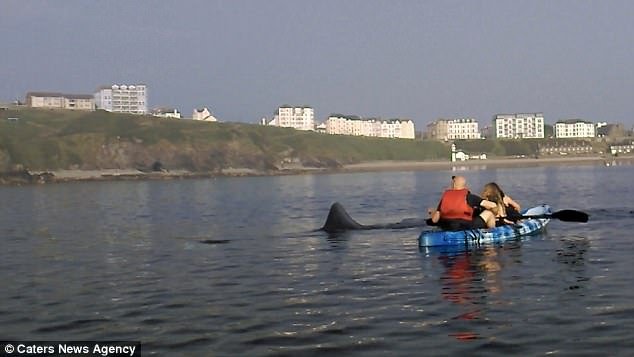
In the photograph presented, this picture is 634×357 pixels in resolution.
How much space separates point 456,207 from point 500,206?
2282 millimetres

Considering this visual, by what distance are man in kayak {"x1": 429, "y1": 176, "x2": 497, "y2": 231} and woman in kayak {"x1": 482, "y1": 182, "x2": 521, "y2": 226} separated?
315mm

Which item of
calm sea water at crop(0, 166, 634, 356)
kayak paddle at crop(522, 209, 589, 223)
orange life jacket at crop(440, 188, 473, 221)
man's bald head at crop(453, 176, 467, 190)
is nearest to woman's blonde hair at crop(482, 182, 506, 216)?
orange life jacket at crop(440, 188, 473, 221)

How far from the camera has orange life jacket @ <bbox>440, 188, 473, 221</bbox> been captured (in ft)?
66.1

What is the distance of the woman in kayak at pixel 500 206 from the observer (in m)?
20.6

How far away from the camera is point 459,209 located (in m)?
20.3

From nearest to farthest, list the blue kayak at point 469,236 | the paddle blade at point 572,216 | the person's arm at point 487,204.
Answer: the blue kayak at point 469,236 < the person's arm at point 487,204 < the paddle blade at point 572,216

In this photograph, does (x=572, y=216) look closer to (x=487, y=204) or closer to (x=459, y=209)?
(x=487, y=204)

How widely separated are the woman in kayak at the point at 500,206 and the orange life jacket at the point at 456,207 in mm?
813

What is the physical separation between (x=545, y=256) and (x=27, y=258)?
1624 cm

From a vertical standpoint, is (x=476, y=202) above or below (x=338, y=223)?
above

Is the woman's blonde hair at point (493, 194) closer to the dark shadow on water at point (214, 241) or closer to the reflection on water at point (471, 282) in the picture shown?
the reflection on water at point (471, 282)

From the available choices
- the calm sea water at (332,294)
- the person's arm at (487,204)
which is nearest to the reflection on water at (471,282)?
the calm sea water at (332,294)

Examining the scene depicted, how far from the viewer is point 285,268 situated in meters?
18.8

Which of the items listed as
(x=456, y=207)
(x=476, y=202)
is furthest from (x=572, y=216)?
(x=456, y=207)
